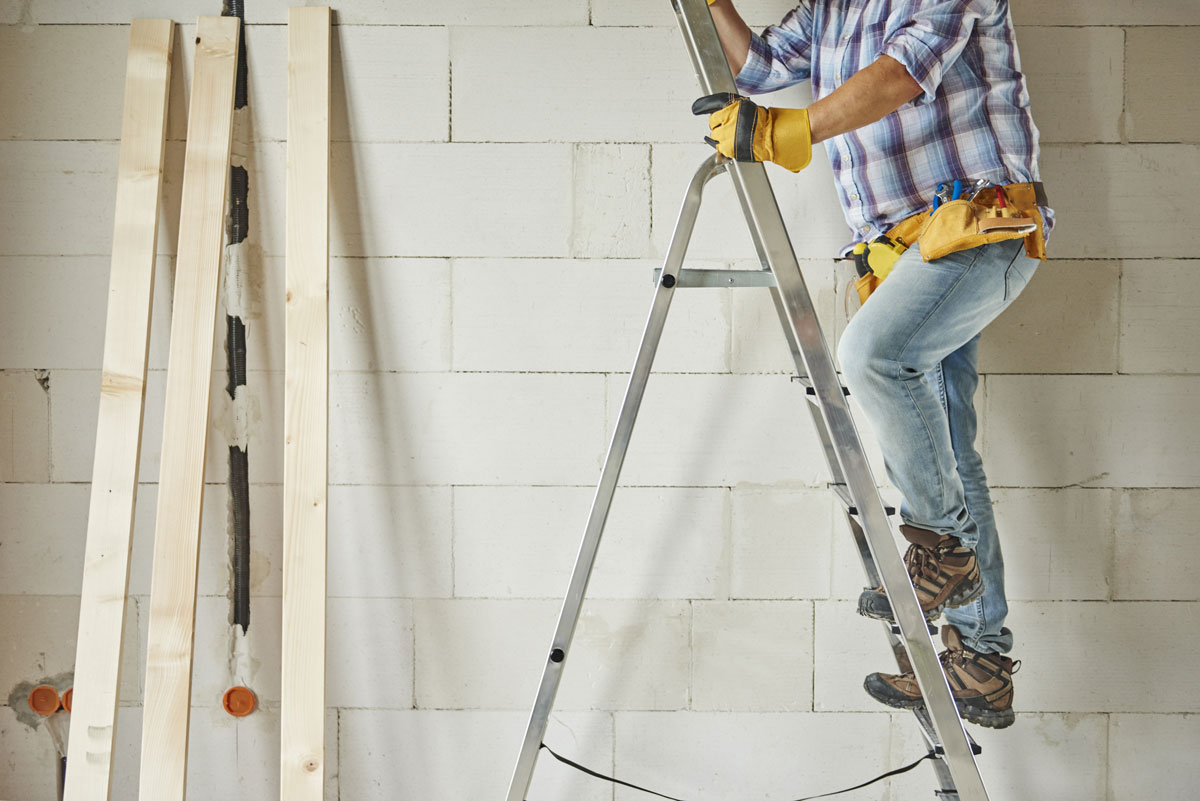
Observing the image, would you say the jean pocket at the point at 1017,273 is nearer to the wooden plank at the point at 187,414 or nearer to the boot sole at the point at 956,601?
the boot sole at the point at 956,601

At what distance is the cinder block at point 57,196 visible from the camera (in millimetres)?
1805

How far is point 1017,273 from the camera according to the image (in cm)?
143

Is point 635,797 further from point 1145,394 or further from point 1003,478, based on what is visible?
point 1145,394

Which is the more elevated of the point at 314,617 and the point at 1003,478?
the point at 1003,478

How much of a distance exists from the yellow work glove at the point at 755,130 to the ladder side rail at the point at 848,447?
0.03 meters

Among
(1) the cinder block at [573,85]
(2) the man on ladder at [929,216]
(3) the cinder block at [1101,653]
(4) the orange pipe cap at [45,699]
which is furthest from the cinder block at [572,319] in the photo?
(4) the orange pipe cap at [45,699]

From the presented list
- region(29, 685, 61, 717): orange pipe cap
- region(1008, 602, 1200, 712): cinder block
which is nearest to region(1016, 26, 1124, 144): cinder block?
region(1008, 602, 1200, 712): cinder block

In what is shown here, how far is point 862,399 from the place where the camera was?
4.70 feet

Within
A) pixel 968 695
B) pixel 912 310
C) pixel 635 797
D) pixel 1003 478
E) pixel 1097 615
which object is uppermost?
pixel 912 310

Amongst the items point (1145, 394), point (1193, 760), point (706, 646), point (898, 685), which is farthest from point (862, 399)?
point (1193, 760)

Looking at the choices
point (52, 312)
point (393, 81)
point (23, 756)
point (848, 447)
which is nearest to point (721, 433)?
point (848, 447)

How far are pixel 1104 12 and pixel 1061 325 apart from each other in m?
0.68

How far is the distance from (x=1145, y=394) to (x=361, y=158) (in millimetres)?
1853

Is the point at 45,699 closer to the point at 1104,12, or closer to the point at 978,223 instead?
the point at 978,223
